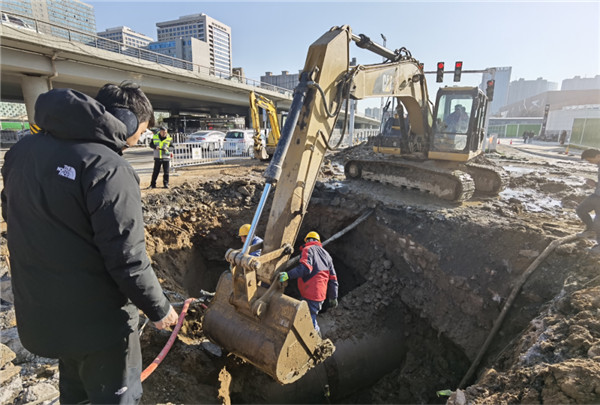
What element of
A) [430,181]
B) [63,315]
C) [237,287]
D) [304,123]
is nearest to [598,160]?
[430,181]

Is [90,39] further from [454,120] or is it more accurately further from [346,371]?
[346,371]

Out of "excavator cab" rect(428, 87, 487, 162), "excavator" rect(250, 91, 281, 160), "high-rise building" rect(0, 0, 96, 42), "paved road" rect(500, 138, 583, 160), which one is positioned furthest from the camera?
"paved road" rect(500, 138, 583, 160)

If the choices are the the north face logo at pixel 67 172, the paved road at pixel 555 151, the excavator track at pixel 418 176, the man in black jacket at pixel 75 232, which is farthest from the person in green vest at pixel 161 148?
the paved road at pixel 555 151

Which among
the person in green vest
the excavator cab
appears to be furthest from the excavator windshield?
the person in green vest

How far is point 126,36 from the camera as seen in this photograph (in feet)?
137

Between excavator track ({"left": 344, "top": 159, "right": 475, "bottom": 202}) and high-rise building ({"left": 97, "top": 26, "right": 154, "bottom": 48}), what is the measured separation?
128 ft

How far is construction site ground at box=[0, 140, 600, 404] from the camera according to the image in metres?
2.66

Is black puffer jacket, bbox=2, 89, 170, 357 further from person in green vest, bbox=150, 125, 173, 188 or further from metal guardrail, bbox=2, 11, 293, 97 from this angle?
metal guardrail, bbox=2, 11, 293, 97

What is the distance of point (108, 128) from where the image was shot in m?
1.67

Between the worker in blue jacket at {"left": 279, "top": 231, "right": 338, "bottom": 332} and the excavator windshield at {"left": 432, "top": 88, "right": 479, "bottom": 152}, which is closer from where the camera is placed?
the worker in blue jacket at {"left": 279, "top": 231, "right": 338, "bottom": 332}

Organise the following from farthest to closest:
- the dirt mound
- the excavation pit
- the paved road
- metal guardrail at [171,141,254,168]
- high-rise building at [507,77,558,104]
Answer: high-rise building at [507,77,558,104] < the paved road < metal guardrail at [171,141,254,168] < the excavation pit < the dirt mound

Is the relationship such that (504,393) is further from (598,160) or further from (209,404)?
(598,160)

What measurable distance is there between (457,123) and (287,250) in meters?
6.49

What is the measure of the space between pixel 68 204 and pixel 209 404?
2.89 meters
